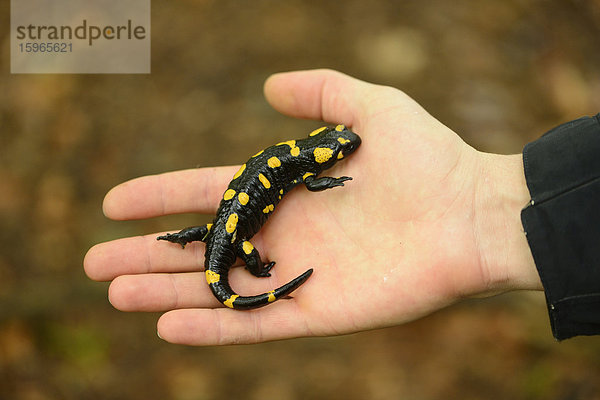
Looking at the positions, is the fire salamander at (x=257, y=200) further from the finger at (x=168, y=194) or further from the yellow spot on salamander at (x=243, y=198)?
the finger at (x=168, y=194)

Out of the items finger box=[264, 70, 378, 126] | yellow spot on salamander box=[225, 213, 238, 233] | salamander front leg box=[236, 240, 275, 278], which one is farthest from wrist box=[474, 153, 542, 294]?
yellow spot on salamander box=[225, 213, 238, 233]

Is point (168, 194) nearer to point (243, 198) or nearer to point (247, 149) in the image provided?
point (243, 198)

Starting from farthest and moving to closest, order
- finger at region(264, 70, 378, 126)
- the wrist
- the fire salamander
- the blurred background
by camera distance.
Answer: the blurred background < finger at region(264, 70, 378, 126) < the fire salamander < the wrist

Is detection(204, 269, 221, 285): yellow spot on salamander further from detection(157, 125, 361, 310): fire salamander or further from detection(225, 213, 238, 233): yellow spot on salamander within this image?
detection(225, 213, 238, 233): yellow spot on salamander

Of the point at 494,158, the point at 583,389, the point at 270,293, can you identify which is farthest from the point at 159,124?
the point at 583,389

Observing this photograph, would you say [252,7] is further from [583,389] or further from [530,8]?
[583,389]

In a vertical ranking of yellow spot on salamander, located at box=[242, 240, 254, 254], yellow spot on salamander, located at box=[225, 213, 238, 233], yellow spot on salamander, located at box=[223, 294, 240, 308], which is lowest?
yellow spot on salamander, located at box=[223, 294, 240, 308]

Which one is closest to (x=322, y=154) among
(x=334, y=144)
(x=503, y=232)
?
(x=334, y=144)
